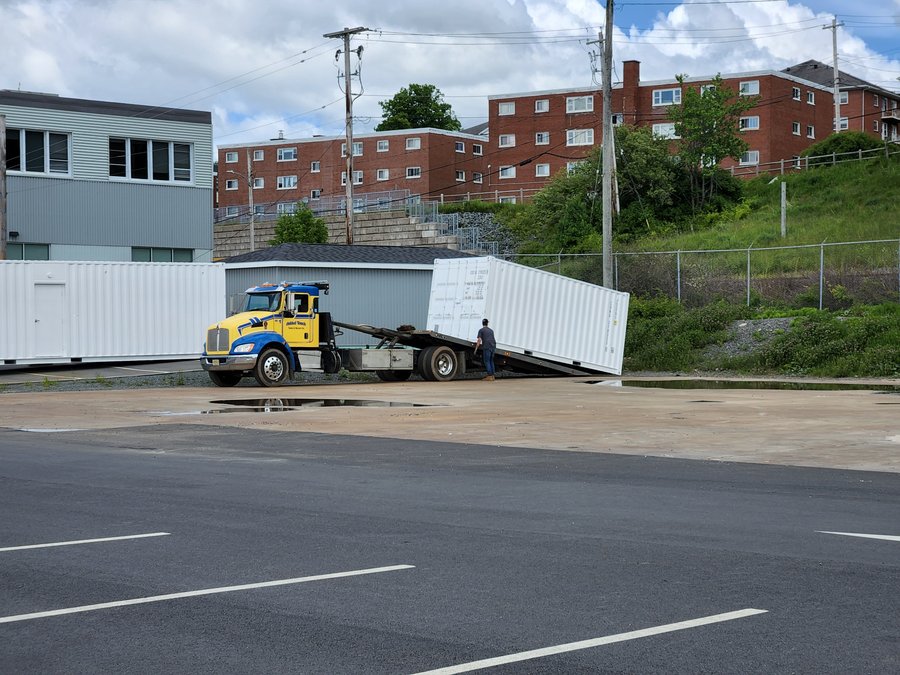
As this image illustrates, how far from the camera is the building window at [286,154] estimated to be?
91.7 metres

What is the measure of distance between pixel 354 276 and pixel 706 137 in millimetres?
25292

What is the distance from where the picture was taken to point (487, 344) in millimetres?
33000

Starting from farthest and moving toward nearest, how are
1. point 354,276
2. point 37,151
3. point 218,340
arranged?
point 354,276, point 37,151, point 218,340

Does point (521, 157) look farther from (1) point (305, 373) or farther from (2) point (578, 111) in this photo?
(1) point (305, 373)

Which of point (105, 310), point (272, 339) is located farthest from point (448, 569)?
point (105, 310)

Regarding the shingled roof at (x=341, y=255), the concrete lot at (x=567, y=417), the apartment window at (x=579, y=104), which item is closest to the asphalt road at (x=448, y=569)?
the concrete lot at (x=567, y=417)

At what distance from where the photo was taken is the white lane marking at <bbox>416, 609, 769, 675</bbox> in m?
5.46

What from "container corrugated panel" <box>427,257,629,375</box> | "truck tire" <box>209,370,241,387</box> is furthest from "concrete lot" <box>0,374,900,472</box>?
"container corrugated panel" <box>427,257,629,375</box>

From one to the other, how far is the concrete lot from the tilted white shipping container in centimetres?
623

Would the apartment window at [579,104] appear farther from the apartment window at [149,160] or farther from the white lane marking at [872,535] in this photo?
the white lane marking at [872,535]

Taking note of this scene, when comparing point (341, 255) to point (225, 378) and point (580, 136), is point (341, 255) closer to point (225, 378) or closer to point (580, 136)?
point (225, 378)

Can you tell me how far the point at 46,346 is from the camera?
35188 millimetres

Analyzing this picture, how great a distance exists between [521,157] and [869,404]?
203 feet

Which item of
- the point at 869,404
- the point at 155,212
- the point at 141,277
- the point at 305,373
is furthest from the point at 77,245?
the point at 869,404
